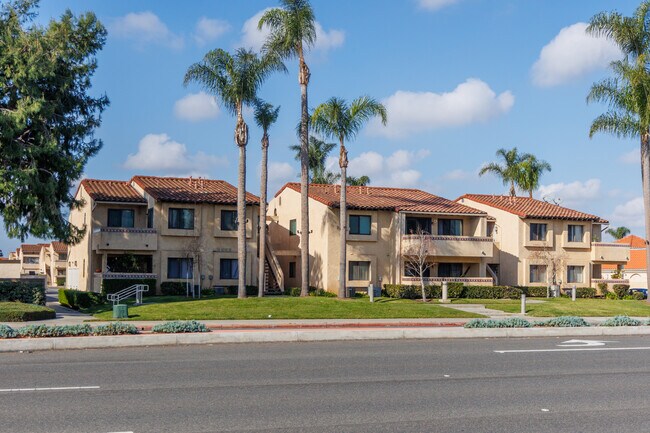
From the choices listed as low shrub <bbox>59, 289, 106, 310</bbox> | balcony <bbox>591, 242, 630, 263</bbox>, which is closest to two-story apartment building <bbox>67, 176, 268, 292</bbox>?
low shrub <bbox>59, 289, 106, 310</bbox>

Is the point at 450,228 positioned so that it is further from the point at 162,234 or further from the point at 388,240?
the point at 162,234

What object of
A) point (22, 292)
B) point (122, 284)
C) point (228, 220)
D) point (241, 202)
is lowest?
point (22, 292)

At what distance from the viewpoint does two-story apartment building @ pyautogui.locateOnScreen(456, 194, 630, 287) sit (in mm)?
53056

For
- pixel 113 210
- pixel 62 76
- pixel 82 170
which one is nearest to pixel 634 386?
pixel 82 170

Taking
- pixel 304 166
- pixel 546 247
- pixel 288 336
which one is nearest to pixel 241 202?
pixel 304 166

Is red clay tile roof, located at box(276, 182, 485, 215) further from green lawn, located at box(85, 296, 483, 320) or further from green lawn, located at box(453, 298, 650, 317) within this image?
green lawn, located at box(85, 296, 483, 320)

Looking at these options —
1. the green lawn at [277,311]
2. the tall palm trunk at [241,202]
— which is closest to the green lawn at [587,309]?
the green lawn at [277,311]

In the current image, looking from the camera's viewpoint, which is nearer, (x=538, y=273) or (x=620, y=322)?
(x=620, y=322)

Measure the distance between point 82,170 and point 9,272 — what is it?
1509 inches

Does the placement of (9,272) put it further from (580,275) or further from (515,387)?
(515,387)

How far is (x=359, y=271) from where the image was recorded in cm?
4784

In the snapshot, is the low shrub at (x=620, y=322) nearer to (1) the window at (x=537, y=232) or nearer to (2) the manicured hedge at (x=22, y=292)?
(2) the manicured hedge at (x=22, y=292)

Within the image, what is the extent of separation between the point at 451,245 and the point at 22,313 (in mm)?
29239

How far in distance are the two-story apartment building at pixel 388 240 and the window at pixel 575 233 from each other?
819cm
